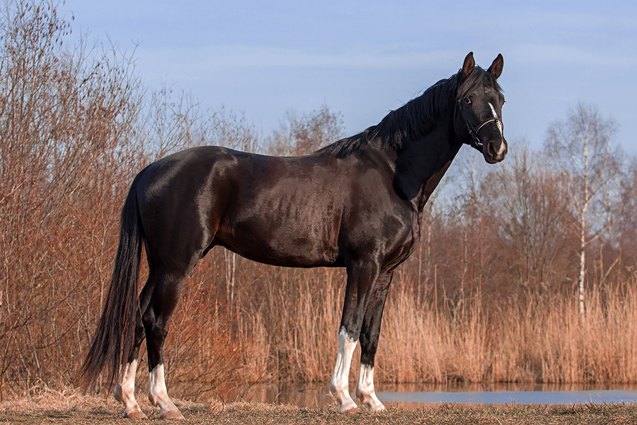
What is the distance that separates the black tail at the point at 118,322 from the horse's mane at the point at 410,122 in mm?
1650

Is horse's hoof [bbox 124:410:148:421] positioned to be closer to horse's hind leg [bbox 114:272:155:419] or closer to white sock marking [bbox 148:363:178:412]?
horse's hind leg [bbox 114:272:155:419]

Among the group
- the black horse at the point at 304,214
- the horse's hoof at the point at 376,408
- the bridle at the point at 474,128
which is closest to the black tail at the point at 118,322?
the black horse at the point at 304,214

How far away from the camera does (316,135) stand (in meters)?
23.3

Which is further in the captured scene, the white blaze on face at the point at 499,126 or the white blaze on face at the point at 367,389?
the white blaze on face at the point at 367,389

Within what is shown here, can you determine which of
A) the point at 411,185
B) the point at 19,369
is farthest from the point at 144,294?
the point at 19,369

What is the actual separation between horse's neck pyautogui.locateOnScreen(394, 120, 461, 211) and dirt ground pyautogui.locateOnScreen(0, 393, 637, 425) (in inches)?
64.5

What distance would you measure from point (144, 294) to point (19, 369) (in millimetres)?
4510

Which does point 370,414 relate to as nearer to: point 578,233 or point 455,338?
point 455,338

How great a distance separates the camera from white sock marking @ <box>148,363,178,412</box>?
6406mm

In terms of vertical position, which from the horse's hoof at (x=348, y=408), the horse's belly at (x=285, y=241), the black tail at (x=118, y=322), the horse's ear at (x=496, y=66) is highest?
the horse's ear at (x=496, y=66)

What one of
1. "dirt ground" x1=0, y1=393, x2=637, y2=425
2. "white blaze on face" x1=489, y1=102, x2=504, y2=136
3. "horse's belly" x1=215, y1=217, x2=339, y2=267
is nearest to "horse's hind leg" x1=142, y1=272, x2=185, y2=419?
"dirt ground" x1=0, y1=393, x2=637, y2=425

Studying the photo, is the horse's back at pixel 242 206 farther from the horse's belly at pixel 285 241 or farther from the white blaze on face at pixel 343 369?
the white blaze on face at pixel 343 369

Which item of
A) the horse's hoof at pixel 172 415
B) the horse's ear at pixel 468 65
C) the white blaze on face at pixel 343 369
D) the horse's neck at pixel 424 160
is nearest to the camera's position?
the horse's hoof at pixel 172 415

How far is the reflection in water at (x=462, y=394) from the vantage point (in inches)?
465
